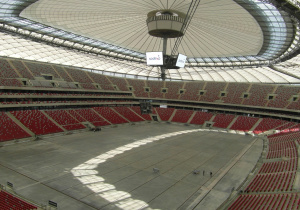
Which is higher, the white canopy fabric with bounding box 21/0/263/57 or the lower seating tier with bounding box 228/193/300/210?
the white canopy fabric with bounding box 21/0/263/57

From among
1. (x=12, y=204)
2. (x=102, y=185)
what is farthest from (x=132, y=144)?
(x=12, y=204)

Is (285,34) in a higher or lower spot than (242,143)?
higher

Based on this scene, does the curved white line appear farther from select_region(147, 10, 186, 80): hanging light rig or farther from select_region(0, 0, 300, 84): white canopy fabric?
select_region(147, 10, 186, 80): hanging light rig

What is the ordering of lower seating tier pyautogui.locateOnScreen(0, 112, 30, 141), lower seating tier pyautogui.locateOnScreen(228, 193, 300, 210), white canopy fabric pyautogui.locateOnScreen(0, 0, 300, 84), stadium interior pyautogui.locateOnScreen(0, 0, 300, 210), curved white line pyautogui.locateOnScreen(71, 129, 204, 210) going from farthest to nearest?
white canopy fabric pyautogui.locateOnScreen(0, 0, 300, 84), lower seating tier pyautogui.locateOnScreen(0, 112, 30, 141), stadium interior pyautogui.locateOnScreen(0, 0, 300, 210), curved white line pyautogui.locateOnScreen(71, 129, 204, 210), lower seating tier pyautogui.locateOnScreen(228, 193, 300, 210)

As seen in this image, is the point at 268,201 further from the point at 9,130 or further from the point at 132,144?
the point at 9,130

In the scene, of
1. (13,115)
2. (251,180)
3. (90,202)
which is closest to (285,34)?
(251,180)

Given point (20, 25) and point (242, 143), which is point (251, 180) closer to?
point (242, 143)

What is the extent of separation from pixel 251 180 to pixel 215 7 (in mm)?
25416

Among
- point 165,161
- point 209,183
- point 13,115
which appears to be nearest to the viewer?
point 209,183

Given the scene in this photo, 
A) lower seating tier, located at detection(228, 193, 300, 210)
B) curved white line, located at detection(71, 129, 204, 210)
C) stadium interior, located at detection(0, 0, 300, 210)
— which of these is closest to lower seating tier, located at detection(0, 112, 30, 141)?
stadium interior, located at detection(0, 0, 300, 210)

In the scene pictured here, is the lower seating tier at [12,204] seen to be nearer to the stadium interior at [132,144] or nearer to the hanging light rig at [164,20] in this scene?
the stadium interior at [132,144]

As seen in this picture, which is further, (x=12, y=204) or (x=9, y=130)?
(x=9, y=130)

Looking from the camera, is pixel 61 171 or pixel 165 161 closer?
pixel 61 171

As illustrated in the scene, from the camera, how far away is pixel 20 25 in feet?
144
